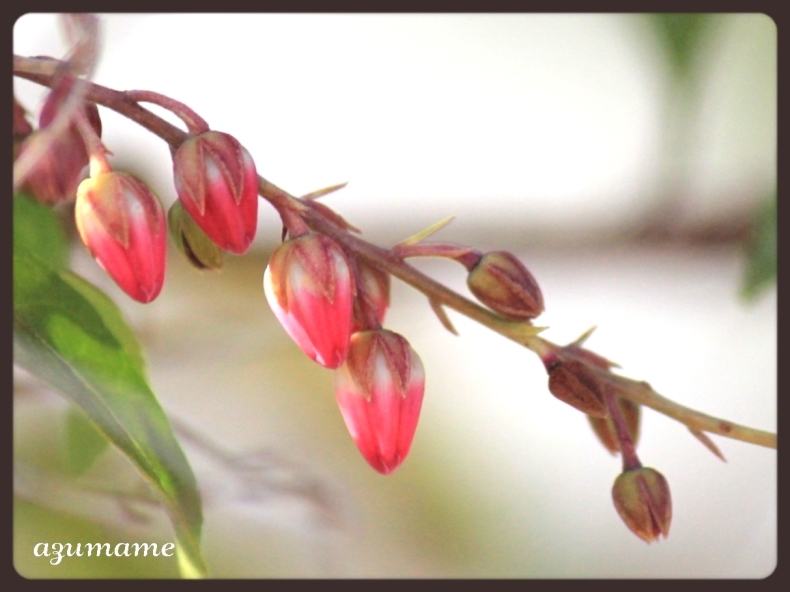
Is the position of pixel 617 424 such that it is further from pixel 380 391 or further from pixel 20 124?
pixel 20 124

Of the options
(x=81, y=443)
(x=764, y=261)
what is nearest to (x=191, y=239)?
(x=81, y=443)

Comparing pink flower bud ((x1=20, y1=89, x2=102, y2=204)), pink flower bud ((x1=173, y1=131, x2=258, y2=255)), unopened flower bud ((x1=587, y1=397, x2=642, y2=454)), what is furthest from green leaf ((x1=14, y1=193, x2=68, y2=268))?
unopened flower bud ((x1=587, y1=397, x2=642, y2=454))

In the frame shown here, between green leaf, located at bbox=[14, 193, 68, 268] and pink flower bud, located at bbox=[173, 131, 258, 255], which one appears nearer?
pink flower bud, located at bbox=[173, 131, 258, 255]

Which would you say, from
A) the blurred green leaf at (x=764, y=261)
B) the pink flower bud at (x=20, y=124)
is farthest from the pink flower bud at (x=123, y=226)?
the blurred green leaf at (x=764, y=261)

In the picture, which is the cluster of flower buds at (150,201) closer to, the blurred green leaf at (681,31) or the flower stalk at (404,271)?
the flower stalk at (404,271)

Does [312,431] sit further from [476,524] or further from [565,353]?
[565,353]

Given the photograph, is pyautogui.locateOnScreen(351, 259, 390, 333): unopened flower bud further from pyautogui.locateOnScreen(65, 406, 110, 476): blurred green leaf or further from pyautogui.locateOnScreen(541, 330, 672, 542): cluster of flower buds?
pyautogui.locateOnScreen(65, 406, 110, 476): blurred green leaf
